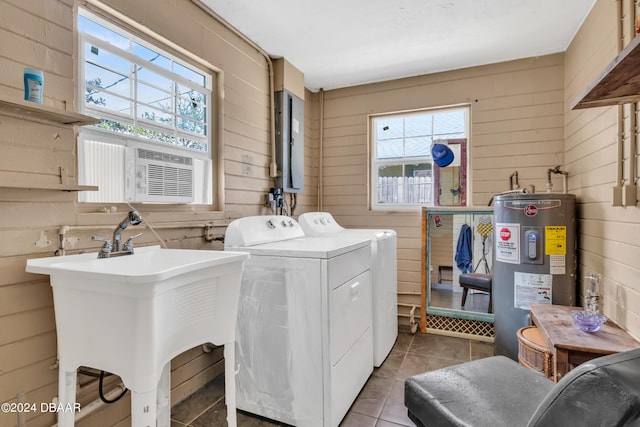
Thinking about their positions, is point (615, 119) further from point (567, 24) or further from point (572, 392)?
point (572, 392)

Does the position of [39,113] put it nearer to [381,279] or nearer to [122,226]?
[122,226]

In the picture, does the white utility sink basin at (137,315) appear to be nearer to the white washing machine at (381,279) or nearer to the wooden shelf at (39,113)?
the wooden shelf at (39,113)

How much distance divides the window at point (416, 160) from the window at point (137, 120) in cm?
205

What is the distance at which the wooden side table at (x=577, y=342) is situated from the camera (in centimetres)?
157

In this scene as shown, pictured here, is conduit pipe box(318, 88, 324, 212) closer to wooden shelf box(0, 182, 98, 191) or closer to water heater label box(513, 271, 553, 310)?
water heater label box(513, 271, 553, 310)

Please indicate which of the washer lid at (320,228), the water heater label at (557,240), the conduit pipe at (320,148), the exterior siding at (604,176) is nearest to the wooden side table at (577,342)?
the exterior siding at (604,176)

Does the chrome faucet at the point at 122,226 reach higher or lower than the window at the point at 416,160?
lower

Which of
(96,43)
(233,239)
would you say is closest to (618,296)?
(233,239)

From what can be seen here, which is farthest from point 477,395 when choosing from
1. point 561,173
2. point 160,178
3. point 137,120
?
point 561,173

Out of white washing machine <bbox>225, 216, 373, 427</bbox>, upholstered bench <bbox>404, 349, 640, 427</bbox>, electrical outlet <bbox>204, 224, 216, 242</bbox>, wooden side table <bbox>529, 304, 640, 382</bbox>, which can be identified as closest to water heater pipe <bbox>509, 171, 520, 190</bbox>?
wooden side table <bbox>529, 304, 640, 382</bbox>

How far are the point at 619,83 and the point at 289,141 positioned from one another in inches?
94.1

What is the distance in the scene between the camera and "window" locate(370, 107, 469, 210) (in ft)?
11.1

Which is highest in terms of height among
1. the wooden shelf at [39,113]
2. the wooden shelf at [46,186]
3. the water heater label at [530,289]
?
the wooden shelf at [39,113]

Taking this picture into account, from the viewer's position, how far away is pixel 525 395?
1149 millimetres
